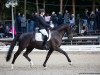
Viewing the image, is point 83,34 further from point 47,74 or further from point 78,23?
point 47,74

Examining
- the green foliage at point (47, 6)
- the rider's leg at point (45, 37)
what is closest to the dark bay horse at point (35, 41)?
the rider's leg at point (45, 37)

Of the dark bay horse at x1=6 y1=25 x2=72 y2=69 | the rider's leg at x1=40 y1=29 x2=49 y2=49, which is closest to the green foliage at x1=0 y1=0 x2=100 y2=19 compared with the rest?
the dark bay horse at x1=6 y1=25 x2=72 y2=69

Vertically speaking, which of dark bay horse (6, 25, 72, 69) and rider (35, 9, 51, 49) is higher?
rider (35, 9, 51, 49)

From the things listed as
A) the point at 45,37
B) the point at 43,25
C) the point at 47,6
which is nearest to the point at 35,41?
the point at 45,37

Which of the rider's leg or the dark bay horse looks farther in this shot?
the rider's leg

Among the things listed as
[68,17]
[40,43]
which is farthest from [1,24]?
[40,43]

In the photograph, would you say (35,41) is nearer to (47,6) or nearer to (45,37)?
(45,37)

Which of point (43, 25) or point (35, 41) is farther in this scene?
point (35, 41)

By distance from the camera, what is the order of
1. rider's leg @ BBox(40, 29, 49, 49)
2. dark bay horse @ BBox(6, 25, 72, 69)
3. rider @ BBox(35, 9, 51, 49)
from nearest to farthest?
rider @ BBox(35, 9, 51, 49), dark bay horse @ BBox(6, 25, 72, 69), rider's leg @ BBox(40, 29, 49, 49)

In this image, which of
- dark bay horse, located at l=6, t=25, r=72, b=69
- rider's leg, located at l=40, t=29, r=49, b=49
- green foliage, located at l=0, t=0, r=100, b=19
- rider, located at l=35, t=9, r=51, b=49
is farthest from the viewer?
green foliage, located at l=0, t=0, r=100, b=19

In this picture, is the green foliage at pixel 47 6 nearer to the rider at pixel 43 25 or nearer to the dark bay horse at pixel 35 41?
the dark bay horse at pixel 35 41

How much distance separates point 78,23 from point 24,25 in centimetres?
353

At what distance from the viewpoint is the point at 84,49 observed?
24.5 metres

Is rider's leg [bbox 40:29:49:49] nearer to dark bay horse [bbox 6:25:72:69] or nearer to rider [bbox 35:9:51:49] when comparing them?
rider [bbox 35:9:51:49]
